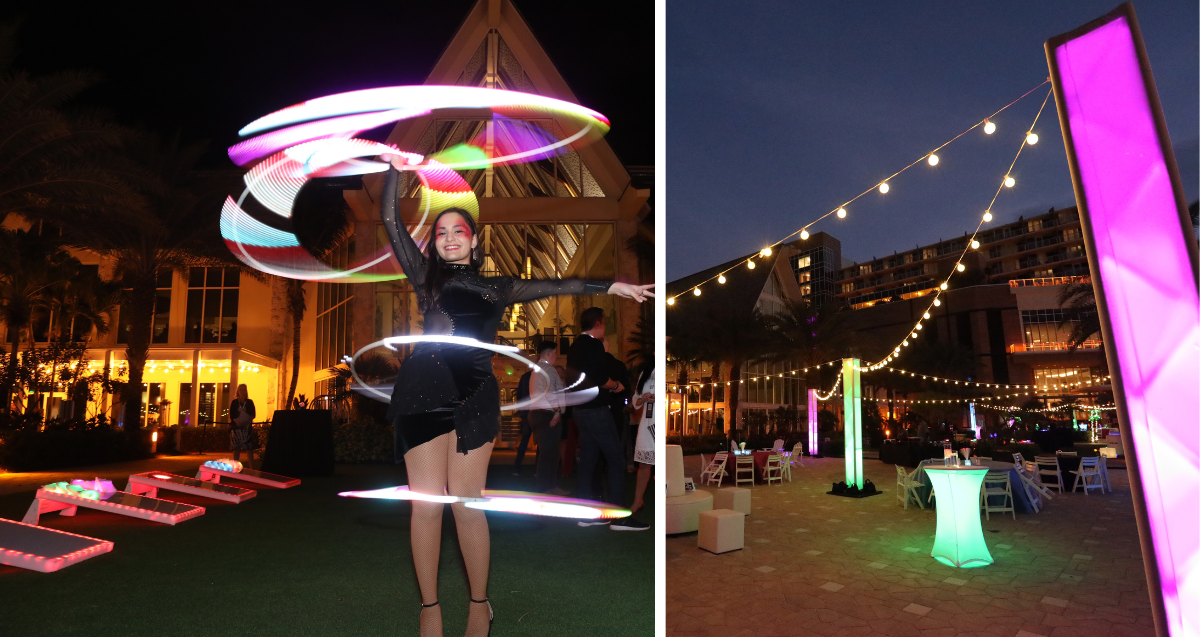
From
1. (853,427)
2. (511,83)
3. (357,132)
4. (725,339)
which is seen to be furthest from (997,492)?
(725,339)

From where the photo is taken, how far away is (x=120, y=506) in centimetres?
566

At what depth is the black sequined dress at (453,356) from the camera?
2.42 m

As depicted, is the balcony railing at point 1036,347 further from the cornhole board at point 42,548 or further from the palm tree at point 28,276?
the cornhole board at point 42,548

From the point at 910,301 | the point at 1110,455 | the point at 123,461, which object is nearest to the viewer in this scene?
the point at 123,461

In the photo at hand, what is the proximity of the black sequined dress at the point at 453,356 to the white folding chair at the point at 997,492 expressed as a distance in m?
8.19

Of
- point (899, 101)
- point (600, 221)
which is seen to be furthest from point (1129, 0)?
point (899, 101)

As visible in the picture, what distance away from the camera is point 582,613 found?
320cm

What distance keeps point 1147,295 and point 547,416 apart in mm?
6517

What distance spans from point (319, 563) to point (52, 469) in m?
13.8

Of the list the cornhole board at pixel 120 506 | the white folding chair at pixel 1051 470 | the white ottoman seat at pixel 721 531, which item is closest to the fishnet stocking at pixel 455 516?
the white ottoman seat at pixel 721 531

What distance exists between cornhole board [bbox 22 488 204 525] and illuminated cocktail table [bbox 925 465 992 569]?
686 centimetres

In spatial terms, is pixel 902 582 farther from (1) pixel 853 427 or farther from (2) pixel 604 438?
(1) pixel 853 427

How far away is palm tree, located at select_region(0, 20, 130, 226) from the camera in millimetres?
11445

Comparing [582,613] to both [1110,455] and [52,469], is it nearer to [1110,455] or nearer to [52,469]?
[52,469]
